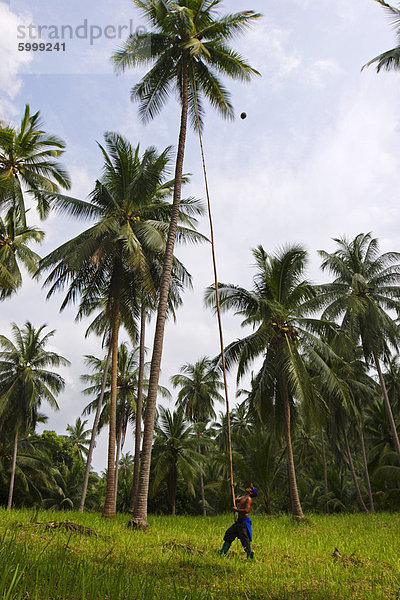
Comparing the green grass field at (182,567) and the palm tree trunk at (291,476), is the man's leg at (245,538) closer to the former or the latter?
the green grass field at (182,567)

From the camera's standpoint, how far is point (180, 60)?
14.4 meters

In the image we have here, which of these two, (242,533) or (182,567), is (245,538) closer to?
(242,533)

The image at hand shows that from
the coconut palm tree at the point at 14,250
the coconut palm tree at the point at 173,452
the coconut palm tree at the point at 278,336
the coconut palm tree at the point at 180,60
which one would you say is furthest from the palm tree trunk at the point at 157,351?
the coconut palm tree at the point at 173,452

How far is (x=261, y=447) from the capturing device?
2181cm

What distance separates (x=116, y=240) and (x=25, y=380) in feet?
50.8

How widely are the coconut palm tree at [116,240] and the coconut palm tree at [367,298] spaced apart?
9.58 metres

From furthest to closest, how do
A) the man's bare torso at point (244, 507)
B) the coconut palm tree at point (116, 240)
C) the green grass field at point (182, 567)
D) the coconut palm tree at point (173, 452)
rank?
1. the coconut palm tree at point (173, 452)
2. the coconut palm tree at point (116, 240)
3. the man's bare torso at point (244, 507)
4. the green grass field at point (182, 567)

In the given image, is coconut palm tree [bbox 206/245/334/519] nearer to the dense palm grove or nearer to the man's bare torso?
the dense palm grove

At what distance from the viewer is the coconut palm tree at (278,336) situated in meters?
17.3

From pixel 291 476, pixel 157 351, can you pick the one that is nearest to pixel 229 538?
pixel 157 351

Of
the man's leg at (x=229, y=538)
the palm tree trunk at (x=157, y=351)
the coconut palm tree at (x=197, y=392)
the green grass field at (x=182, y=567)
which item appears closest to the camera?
the green grass field at (x=182, y=567)

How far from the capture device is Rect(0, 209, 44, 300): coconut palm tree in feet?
66.8

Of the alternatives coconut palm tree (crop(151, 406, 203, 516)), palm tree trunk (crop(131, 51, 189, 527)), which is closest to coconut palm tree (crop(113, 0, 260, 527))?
palm tree trunk (crop(131, 51, 189, 527))

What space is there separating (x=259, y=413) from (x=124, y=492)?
13782mm
